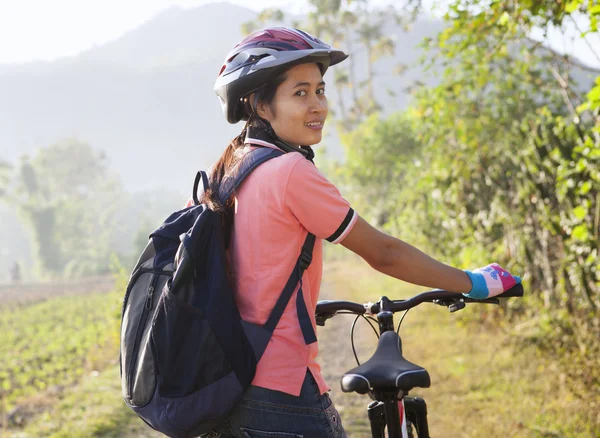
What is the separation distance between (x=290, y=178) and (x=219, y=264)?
0.32 meters

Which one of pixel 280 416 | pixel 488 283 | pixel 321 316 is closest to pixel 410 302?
pixel 488 283

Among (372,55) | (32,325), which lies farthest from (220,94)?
(372,55)

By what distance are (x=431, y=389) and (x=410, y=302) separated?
4620 millimetres

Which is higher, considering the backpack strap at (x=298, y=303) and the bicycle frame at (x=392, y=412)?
the backpack strap at (x=298, y=303)

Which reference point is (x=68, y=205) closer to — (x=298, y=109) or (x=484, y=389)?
(x=484, y=389)

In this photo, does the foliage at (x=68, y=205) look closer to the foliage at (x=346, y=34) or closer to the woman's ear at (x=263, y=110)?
the foliage at (x=346, y=34)

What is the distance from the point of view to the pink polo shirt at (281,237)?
7.06ft

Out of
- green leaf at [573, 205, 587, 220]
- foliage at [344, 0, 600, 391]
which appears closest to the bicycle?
foliage at [344, 0, 600, 391]

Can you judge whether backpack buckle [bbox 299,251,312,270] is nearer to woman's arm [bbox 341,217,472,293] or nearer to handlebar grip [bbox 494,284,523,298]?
woman's arm [bbox 341,217,472,293]

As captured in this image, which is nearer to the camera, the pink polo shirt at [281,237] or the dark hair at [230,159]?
the pink polo shirt at [281,237]

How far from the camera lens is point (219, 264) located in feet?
6.99

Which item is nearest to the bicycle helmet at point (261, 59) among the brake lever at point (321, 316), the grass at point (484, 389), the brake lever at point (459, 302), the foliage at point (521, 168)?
the brake lever at point (321, 316)

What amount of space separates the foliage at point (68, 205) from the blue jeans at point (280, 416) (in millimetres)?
51886

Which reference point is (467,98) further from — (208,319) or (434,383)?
(208,319)
